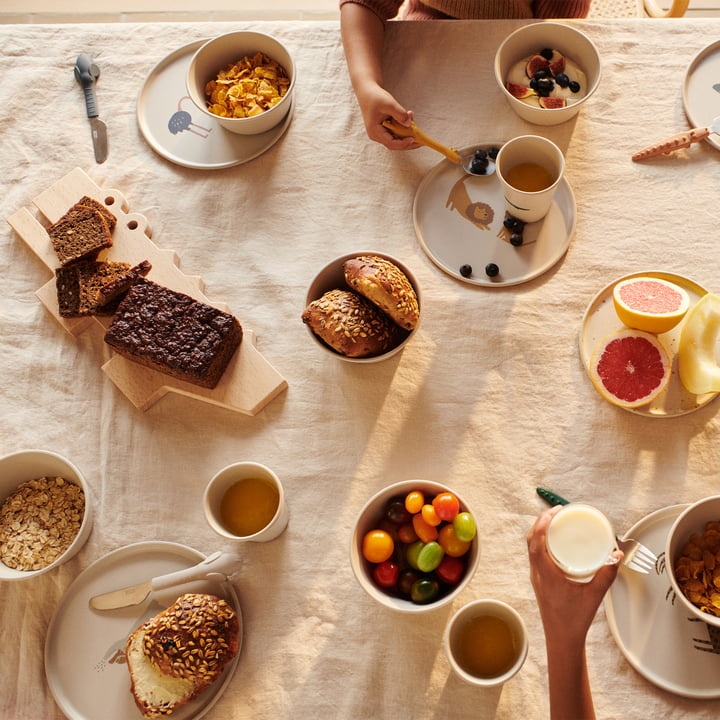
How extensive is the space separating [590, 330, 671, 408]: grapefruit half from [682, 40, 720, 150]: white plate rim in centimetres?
46

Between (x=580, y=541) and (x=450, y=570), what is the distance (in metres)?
0.22

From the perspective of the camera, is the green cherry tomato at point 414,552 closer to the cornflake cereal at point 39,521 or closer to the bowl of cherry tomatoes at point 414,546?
the bowl of cherry tomatoes at point 414,546

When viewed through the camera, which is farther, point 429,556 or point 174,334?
point 174,334

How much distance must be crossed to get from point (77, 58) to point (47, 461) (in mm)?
975

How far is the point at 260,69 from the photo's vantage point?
143cm

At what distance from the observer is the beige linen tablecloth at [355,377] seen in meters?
1.16

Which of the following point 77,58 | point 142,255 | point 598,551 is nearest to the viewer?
point 598,551

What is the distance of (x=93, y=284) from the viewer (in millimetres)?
1343

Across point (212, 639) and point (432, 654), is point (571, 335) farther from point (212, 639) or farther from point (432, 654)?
point (212, 639)

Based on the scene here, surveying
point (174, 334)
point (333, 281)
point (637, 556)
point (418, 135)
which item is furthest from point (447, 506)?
point (418, 135)

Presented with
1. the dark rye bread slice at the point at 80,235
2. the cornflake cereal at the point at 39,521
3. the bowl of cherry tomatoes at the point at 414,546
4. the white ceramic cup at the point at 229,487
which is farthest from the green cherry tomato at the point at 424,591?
the dark rye bread slice at the point at 80,235

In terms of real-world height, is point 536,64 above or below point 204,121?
above

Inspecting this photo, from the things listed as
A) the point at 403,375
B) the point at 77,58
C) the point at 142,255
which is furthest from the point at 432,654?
the point at 77,58

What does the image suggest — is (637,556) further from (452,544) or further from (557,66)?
(557,66)
